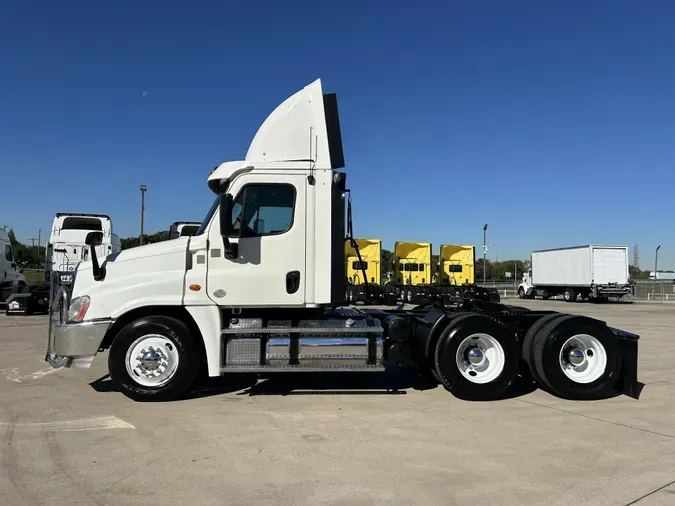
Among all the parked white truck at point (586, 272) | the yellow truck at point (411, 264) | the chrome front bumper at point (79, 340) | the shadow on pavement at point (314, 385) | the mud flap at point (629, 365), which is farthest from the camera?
the parked white truck at point (586, 272)

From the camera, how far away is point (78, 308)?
20.5 ft

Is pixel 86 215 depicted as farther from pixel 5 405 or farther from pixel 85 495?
pixel 85 495

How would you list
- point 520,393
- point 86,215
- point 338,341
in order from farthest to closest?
point 86,215 < point 520,393 < point 338,341

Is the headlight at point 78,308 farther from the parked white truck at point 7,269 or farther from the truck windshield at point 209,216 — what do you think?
the parked white truck at point 7,269

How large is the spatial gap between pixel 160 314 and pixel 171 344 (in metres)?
0.43

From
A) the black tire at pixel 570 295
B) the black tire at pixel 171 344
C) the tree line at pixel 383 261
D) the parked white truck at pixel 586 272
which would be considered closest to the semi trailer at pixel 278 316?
the black tire at pixel 171 344

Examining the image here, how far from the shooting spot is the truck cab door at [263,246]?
21.0 feet

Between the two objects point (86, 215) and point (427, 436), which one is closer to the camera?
point (427, 436)

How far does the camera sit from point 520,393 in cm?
693

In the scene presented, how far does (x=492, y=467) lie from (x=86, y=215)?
17.8 m

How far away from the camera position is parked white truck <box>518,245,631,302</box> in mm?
34250

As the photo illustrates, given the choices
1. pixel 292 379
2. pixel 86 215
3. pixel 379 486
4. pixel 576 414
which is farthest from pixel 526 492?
pixel 86 215

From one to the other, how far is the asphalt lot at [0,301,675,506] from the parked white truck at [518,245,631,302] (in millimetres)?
30086

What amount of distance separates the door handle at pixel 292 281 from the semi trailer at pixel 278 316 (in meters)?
0.02
